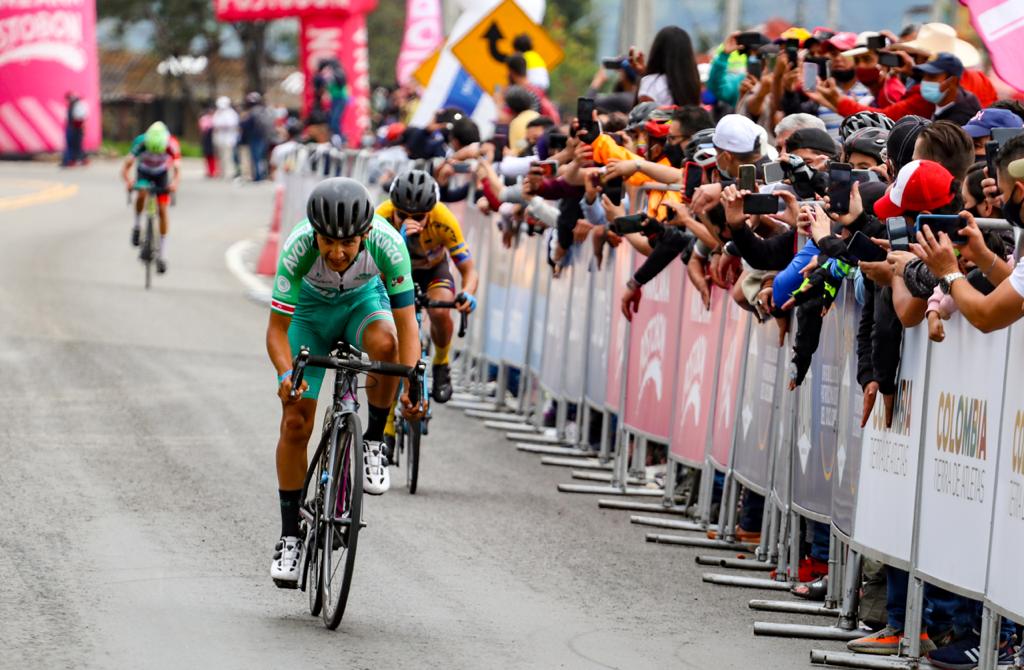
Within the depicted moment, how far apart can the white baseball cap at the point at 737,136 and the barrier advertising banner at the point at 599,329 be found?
319 cm

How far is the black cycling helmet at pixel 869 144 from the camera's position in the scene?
9461 mm

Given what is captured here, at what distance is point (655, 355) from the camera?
41.0ft

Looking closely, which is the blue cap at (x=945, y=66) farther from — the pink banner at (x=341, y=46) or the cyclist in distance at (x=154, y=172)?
the pink banner at (x=341, y=46)

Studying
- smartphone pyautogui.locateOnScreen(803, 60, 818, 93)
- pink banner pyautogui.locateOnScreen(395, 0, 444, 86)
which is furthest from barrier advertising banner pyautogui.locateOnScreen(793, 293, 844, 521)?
pink banner pyautogui.locateOnScreen(395, 0, 444, 86)

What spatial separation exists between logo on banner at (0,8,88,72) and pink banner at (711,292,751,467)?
4937 cm

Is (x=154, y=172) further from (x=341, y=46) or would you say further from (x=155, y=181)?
(x=341, y=46)

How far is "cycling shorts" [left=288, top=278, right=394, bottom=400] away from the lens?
8977 mm

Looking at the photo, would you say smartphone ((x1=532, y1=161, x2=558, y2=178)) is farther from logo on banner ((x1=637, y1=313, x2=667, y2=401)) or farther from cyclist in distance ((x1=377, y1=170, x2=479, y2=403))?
logo on banner ((x1=637, y1=313, x2=667, y2=401))

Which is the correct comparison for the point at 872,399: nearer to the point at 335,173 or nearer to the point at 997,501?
the point at 997,501

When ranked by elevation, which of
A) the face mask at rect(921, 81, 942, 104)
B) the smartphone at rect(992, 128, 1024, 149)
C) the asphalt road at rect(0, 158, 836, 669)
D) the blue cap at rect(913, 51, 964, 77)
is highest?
the blue cap at rect(913, 51, 964, 77)

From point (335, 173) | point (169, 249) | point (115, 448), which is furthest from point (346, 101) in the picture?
point (115, 448)

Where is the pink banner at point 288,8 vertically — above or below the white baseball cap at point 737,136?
above

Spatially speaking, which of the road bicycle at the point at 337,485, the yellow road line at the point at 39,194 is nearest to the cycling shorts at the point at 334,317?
the road bicycle at the point at 337,485

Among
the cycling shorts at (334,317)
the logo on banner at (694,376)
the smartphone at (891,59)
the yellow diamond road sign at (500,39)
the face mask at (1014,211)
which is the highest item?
the yellow diamond road sign at (500,39)
